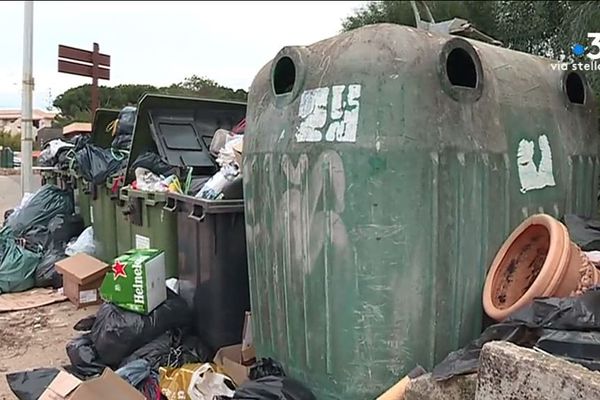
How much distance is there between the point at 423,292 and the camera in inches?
91.1

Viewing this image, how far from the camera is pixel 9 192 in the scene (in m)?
11.3

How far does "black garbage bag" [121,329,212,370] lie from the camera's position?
3.31 m

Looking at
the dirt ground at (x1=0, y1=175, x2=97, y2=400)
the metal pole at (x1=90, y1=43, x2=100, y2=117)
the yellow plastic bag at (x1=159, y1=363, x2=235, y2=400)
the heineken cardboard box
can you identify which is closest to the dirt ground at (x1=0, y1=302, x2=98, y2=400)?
the dirt ground at (x1=0, y1=175, x2=97, y2=400)

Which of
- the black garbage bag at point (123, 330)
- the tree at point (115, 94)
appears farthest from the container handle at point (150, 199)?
the tree at point (115, 94)

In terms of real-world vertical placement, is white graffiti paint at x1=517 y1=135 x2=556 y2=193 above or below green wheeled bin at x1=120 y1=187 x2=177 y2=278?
above

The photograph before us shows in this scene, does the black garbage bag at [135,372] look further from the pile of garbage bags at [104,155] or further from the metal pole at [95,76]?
the metal pole at [95,76]

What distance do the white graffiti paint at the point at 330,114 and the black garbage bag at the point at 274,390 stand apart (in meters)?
1.04

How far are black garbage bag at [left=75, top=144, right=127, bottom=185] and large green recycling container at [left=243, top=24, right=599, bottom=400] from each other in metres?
2.95

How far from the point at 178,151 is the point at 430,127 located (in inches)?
106

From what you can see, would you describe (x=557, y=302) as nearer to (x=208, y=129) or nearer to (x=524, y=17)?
(x=208, y=129)

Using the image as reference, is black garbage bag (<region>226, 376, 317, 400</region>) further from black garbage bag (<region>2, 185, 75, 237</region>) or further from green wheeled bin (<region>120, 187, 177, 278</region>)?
black garbage bag (<region>2, 185, 75, 237</region>)

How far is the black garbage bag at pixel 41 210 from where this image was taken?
6.30 meters

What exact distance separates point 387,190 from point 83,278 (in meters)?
3.31

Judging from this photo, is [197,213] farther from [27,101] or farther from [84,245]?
[27,101]
